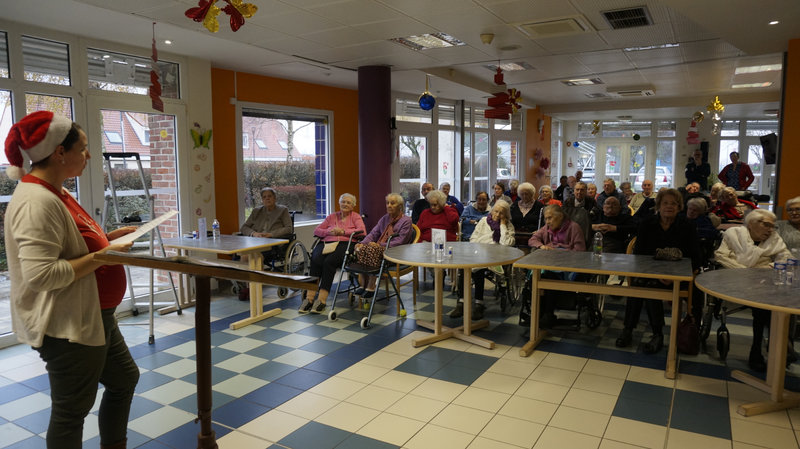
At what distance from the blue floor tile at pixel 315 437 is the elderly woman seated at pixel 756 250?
297 cm

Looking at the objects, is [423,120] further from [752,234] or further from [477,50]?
[752,234]

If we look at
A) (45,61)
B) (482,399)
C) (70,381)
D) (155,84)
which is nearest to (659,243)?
(482,399)

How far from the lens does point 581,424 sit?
9.79ft

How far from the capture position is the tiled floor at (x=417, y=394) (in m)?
→ 2.86

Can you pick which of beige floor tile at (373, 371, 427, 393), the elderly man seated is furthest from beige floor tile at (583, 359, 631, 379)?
the elderly man seated

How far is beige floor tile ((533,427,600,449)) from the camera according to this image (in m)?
2.74

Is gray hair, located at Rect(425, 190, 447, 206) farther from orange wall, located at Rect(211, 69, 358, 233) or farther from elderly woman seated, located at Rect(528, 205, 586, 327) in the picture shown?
orange wall, located at Rect(211, 69, 358, 233)

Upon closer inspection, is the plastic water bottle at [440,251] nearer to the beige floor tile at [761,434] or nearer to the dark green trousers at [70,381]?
the beige floor tile at [761,434]

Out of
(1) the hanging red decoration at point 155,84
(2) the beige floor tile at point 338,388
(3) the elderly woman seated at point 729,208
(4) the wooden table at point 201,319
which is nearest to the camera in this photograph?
(4) the wooden table at point 201,319

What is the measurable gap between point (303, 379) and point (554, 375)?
1.74 m

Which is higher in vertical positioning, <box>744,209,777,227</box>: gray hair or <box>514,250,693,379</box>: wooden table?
<box>744,209,777,227</box>: gray hair

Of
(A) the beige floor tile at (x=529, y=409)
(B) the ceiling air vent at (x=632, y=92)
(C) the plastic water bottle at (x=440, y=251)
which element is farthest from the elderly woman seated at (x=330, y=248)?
(B) the ceiling air vent at (x=632, y=92)

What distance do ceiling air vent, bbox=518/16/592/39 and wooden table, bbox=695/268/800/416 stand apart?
2699 millimetres

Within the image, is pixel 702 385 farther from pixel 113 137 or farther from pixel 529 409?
pixel 113 137
